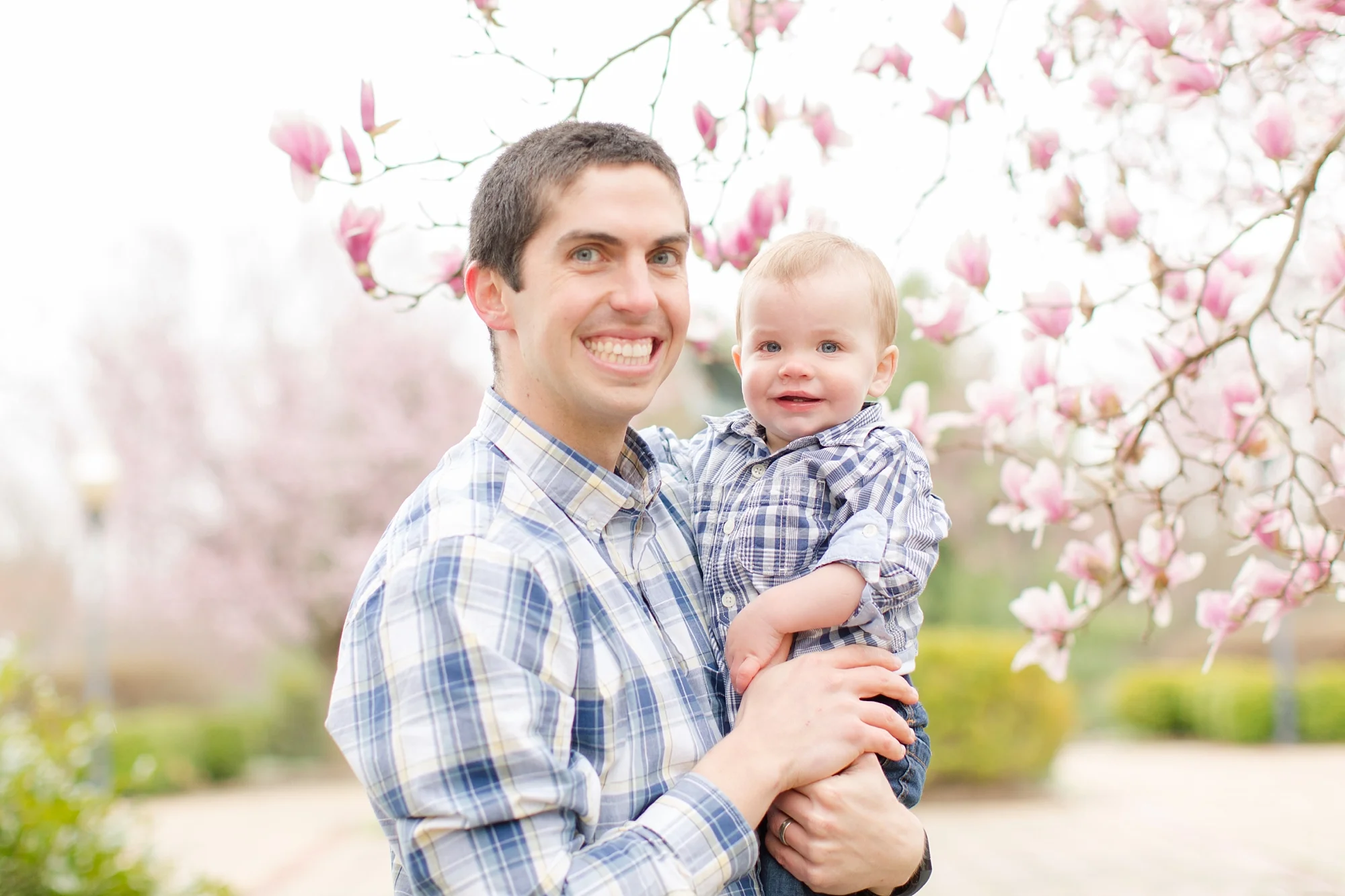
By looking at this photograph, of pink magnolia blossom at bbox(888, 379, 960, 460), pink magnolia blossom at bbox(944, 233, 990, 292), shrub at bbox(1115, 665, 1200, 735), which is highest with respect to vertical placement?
pink magnolia blossom at bbox(944, 233, 990, 292)

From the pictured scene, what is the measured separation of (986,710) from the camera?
11.7 m

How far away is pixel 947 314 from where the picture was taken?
262cm

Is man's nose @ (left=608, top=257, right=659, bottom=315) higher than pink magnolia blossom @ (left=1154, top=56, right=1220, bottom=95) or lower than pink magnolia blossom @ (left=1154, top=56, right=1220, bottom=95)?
lower

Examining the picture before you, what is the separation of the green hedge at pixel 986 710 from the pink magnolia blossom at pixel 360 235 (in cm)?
972

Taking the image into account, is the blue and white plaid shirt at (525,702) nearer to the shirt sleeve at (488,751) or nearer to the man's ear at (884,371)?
the shirt sleeve at (488,751)

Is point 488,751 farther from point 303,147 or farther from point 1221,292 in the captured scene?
point 1221,292

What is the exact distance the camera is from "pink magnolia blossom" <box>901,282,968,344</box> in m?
2.61

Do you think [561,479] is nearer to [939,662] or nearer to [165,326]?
[939,662]

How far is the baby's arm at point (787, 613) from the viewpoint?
1.70 meters

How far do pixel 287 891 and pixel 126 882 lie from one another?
4893 millimetres

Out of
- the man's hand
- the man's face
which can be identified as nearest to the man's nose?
the man's face

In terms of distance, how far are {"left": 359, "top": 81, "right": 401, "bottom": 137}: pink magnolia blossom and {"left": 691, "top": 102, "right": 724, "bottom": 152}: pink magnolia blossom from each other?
68 centimetres

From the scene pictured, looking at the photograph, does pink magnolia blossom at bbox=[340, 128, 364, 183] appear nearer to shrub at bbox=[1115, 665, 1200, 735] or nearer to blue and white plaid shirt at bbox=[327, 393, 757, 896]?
blue and white plaid shirt at bbox=[327, 393, 757, 896]

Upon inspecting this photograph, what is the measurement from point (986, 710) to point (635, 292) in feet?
35.7
